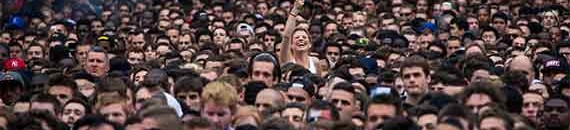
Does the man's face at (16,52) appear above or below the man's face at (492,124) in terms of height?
below

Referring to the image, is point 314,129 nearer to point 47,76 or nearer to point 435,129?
point 435,129

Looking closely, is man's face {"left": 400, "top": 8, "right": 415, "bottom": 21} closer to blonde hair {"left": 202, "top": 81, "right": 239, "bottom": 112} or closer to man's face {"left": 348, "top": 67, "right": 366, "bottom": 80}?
man's face {"left": 348, "top": 67, "right": 366, "bottom": 80}

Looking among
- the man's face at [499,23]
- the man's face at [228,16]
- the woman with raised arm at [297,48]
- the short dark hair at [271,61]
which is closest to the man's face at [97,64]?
the woman with raised arm at [297,48]

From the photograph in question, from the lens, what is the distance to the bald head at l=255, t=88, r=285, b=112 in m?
12.9

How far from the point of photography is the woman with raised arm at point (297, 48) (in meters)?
15.9

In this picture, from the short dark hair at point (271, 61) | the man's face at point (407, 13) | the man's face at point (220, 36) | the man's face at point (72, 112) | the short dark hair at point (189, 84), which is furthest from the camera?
the man's face at point (407, 13)

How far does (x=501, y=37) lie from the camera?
1952 cm

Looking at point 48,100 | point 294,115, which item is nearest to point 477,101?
point 294,115

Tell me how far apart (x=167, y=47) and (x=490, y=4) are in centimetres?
583

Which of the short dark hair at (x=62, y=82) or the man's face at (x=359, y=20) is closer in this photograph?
the short dark hair at (x=62, y=82)

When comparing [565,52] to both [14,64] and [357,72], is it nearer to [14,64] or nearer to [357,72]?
[357,72]

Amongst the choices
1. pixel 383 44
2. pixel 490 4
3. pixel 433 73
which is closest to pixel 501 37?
pixel 383 44

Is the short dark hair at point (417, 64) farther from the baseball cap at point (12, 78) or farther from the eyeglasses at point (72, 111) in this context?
the baseball cap at point (12, 78)

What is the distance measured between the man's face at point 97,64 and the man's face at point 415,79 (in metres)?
4.19
